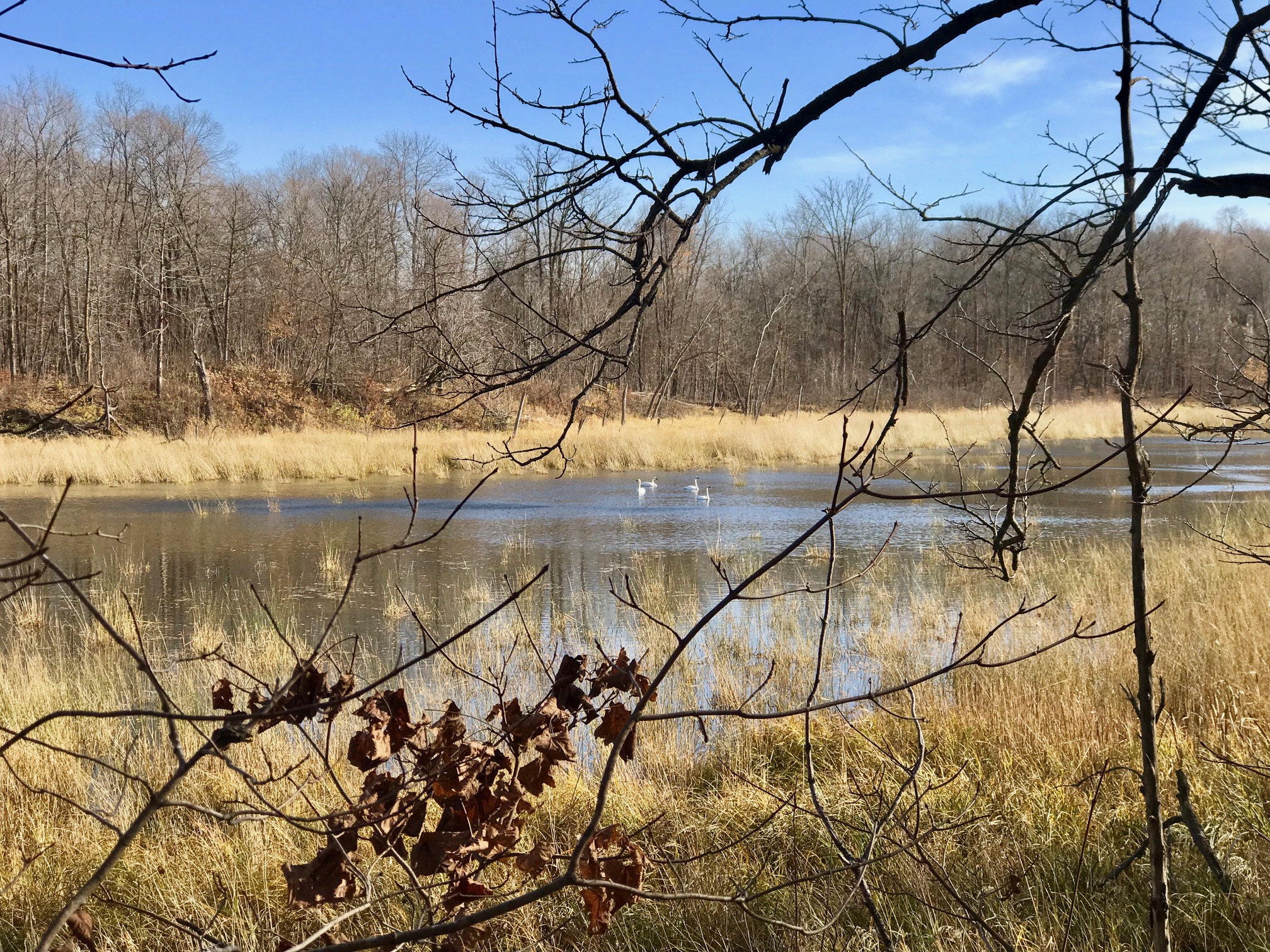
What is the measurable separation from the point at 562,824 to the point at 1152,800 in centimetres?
242

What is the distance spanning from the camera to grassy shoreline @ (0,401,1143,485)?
17.5m

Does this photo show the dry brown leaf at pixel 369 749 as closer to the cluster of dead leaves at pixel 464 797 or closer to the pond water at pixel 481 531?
the cluster of dead leaves at pixel 464 797

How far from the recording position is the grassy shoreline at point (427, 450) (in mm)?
17531

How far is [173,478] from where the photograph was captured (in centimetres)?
1795

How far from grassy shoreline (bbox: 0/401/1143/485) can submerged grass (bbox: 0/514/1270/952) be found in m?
8.79

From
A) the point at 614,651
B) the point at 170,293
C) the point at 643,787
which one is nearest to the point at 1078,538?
the point at 614,651

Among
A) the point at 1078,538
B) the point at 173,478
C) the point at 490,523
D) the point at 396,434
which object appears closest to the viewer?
the point at 1078,538

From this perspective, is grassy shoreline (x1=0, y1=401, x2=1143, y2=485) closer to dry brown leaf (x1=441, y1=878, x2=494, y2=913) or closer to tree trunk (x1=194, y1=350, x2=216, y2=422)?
tree trunk (x1=194, y1=350, x2=216, y2=422)

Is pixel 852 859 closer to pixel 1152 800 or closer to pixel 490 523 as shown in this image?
pixel 1152 800

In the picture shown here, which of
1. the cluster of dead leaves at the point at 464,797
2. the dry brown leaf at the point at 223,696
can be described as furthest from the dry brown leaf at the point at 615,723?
the dry brown leaf at the point at 223,696

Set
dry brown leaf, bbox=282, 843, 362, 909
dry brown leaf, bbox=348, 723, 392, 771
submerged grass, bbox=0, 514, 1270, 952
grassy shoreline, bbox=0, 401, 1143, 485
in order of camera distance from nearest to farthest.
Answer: dry brown leaf, bbox=282, 843, 362, 909 < dry brown leaf, bbox=348, 723, 392, 771 < submerged grass, bbox=0, 514, 1270, 952 < grassy shoreline, bbox=0, 401, 1143, 485

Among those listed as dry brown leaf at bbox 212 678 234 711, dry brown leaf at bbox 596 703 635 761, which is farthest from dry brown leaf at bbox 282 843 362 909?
dry brown leaf at bbox 596 703 635 761

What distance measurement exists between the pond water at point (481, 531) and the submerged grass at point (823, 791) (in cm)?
112

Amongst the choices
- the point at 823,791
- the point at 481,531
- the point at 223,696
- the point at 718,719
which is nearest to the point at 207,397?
the point at 481,531
